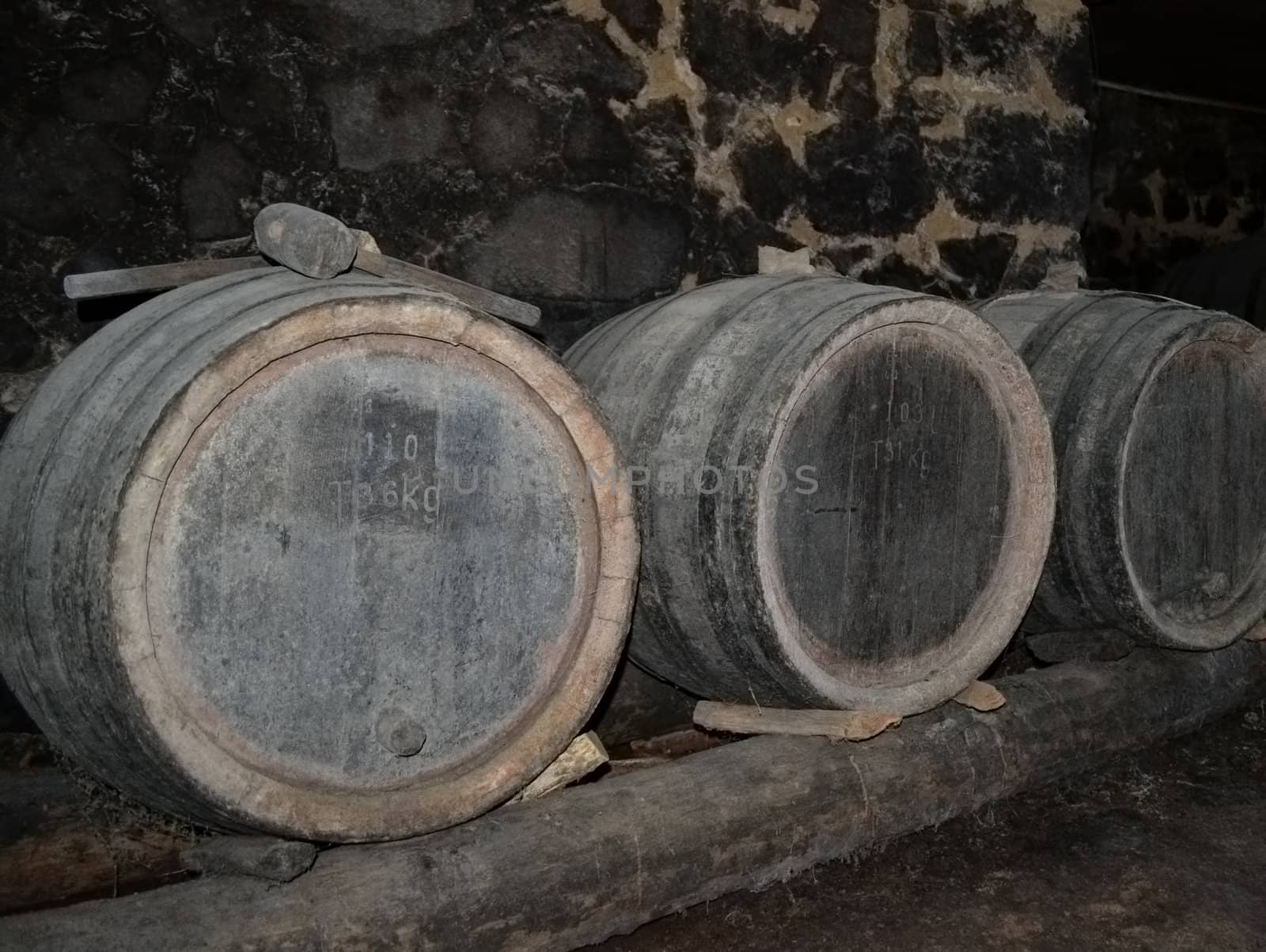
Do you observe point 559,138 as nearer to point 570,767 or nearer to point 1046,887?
point 570,767

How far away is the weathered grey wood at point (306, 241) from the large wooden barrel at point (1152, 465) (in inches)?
76.0

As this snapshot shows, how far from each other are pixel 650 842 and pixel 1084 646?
1.52 metres

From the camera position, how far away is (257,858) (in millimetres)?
1938

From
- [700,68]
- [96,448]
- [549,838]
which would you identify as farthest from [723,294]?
[96,448]

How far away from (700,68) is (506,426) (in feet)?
5.30

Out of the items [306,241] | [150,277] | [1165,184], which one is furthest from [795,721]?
[1165,184]

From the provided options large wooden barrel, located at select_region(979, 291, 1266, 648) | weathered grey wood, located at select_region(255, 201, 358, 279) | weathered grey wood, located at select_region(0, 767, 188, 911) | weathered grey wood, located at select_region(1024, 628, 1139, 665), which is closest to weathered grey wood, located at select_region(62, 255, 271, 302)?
weathered grey wood, located at select_region(255, 201, 358, 279)

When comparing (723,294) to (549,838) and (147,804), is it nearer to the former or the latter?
(549,838)

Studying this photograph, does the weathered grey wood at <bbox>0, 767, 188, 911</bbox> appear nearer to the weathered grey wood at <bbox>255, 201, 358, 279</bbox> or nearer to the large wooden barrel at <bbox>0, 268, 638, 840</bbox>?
the large wooden barrel at <bbox>0, 268, 638, 840</bbox>

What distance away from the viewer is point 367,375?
1.97 m

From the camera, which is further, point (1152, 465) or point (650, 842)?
point (1152, 465)

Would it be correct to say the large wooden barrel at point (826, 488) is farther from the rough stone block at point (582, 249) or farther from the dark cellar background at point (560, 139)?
the dark cellar background at point (560, 139)

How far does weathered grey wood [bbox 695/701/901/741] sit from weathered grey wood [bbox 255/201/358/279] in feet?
4.22

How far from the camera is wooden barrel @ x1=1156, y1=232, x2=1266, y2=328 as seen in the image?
5680mm
